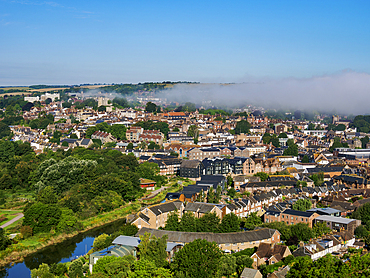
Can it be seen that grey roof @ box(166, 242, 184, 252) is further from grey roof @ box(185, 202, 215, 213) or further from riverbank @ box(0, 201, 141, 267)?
riverbank @ box(0, 201, 141, 267)

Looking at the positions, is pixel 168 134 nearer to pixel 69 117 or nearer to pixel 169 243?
pixel 69 117

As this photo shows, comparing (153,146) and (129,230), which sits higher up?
(153,146)

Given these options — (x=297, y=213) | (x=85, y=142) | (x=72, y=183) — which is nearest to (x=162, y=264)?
(x=297, y=213)

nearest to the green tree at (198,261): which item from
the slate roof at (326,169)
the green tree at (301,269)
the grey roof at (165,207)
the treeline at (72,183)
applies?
the green tree at (301,269)

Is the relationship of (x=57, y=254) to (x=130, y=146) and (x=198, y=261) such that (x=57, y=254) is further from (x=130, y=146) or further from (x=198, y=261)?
(x=130, y=146)

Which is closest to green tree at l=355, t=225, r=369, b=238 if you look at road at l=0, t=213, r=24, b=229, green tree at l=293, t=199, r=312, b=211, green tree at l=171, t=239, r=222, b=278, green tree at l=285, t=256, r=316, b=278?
green tree at l=293, t=199, r=312, b=211

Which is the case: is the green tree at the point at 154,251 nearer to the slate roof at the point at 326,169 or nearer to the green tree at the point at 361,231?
the green tree at the point at 361,231
